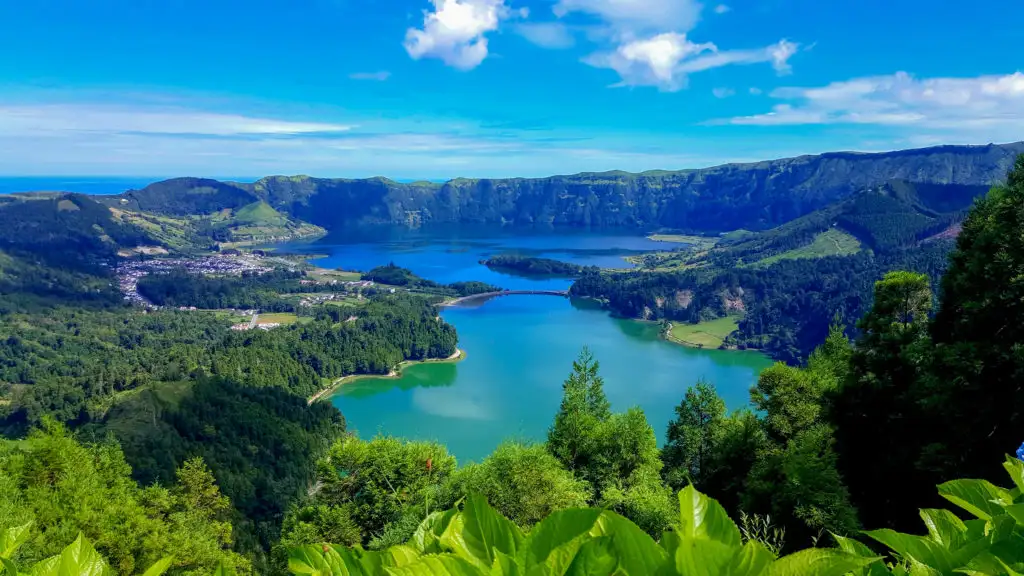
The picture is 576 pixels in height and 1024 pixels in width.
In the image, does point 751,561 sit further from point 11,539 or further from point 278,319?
point 278,319

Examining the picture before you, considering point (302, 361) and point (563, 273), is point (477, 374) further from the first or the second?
point (563, 273)

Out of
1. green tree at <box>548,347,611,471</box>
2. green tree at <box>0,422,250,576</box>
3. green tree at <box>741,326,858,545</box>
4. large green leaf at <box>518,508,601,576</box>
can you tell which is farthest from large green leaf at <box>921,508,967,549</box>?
green tree at <box>548,347,611,471</box>

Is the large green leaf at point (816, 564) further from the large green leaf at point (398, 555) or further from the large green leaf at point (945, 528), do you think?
the large green leaf at point (398, 555)

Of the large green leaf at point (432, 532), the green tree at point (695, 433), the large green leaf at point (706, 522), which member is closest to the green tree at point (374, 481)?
the green tree at point (695, 433)

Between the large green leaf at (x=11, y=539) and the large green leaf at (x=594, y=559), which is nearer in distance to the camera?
the large green leaf at (x=594, y=559)

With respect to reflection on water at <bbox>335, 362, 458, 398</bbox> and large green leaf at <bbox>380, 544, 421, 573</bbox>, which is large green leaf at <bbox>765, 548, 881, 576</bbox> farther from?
reflection on water at <bbox>335, 362, 458, 398</bbox>

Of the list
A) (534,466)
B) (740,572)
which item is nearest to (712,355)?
(534,466)
